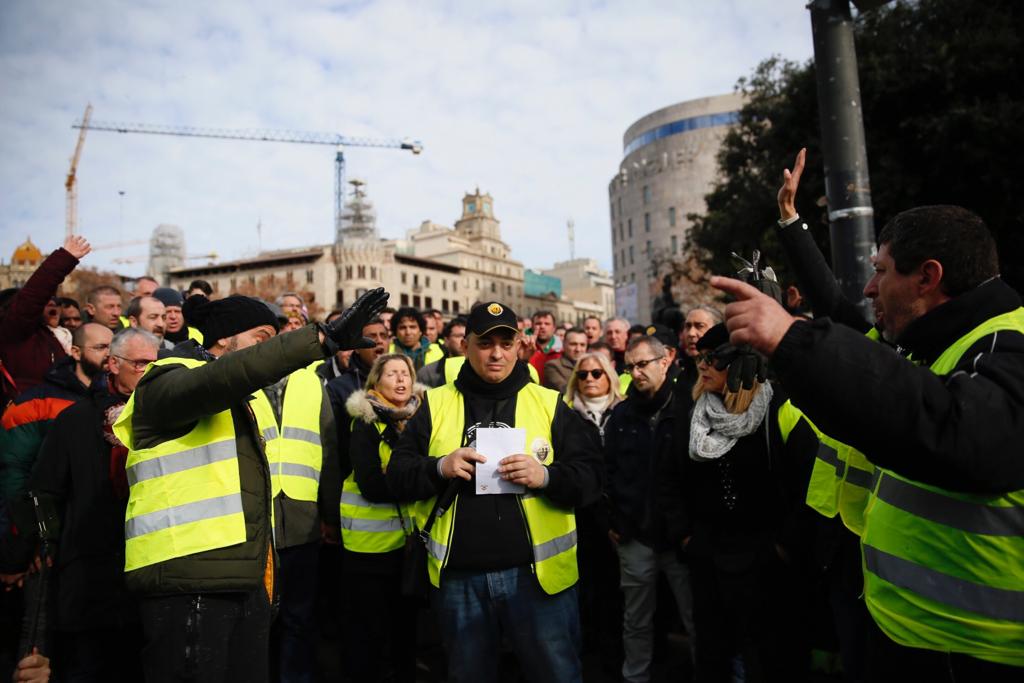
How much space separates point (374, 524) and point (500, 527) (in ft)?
4.85

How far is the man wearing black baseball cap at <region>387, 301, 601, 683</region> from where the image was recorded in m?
3.25

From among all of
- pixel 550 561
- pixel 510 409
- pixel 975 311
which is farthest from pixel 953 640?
pixel 510 409

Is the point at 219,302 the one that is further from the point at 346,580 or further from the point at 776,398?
the point at 776,398

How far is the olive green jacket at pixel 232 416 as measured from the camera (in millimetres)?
2652

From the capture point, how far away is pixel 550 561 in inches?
130

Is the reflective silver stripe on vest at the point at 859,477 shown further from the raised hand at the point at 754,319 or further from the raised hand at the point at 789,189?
the raised hand at the point at 754,319

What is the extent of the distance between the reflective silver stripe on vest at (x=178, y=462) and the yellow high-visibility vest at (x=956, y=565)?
2.54m

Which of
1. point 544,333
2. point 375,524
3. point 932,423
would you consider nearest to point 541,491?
point 375,524

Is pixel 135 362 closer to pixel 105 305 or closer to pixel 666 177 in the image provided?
pixel 105 305

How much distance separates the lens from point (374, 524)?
447 cm

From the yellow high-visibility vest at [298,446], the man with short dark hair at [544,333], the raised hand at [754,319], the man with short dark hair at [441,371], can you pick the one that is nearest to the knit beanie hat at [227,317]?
the yellow high-visibility vest at [298,446]

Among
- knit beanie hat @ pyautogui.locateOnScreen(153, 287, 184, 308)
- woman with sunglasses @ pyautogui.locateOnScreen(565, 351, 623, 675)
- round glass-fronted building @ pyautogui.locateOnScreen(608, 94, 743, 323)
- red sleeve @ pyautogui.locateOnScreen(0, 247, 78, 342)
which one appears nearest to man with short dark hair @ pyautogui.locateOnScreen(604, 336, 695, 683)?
woman with sunglasses @ pyautogui.locateOnScreen(565, 351, 623, 675)

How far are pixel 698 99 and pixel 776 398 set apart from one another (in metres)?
87.9

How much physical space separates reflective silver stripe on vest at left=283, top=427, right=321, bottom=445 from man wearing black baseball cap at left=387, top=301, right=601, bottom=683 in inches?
47.6
